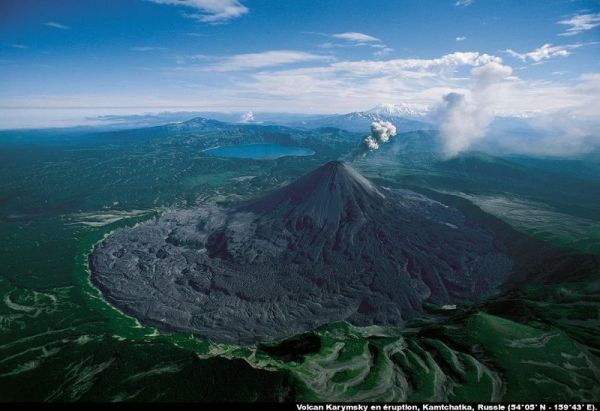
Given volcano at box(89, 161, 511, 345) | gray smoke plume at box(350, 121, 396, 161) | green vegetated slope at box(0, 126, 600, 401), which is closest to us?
green vegetated slope at box(0, 126, 600, 401)

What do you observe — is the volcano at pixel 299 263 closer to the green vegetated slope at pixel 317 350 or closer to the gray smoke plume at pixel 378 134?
the green vegetated slope at pixel 317 350

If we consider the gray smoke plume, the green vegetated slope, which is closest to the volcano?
the green vegetated slope

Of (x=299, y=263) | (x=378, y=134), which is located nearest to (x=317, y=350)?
(x=299, y=263)

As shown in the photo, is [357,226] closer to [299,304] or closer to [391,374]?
[299,304]

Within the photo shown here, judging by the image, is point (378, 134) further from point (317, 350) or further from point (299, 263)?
point (317, 350)

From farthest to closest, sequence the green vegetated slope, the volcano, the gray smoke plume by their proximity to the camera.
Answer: the gray smoke plume < the volcano < the green vegetated slope

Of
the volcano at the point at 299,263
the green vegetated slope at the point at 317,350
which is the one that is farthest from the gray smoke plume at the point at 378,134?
the green vegetated slope at the point at 317,350

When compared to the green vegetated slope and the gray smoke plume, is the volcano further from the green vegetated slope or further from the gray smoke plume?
the gray smoke plume

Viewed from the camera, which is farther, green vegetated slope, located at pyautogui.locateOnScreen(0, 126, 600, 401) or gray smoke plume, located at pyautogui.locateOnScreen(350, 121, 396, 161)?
gray smoke plume, located at pyautogui.locateOnScreen(350, 121, 396, 161)

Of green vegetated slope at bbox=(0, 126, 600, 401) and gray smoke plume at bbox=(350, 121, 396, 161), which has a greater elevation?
gray smoke plume at bbox=(350, 121, 396, 161)
